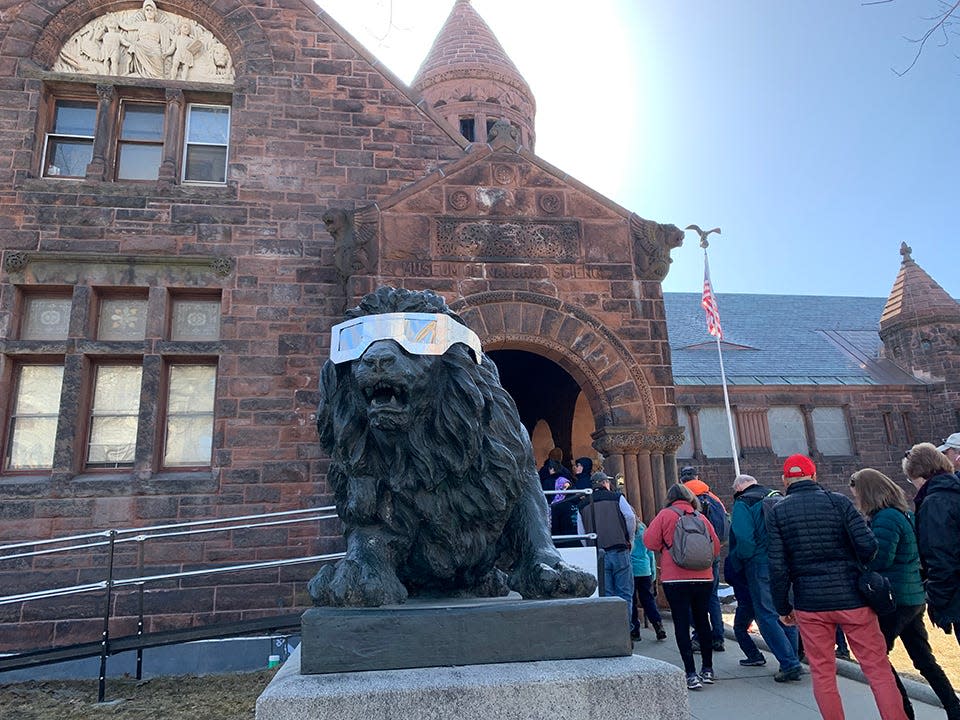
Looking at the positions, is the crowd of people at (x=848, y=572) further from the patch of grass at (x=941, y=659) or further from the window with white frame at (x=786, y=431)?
the window with white frame at (x=786, y=431)

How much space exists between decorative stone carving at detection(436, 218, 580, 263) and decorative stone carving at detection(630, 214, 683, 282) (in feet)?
2.49

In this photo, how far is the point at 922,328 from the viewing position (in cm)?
2072

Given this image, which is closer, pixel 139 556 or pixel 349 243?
pixel 139 556

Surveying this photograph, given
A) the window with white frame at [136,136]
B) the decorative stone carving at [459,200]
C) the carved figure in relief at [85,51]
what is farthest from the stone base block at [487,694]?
the carved figure in relief at [85,51]

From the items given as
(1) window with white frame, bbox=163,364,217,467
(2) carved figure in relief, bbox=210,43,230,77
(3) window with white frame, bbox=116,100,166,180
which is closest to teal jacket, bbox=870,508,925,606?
(1) window with white frame, bbox=163,364,217,467

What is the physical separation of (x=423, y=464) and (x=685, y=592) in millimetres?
3316

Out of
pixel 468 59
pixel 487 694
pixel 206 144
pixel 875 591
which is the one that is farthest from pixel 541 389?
pixel 487 694

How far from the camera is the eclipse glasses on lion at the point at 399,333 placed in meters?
2.35

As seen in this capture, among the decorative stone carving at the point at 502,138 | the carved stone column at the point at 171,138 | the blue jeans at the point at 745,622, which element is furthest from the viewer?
the carved stone column at the point at 171,138

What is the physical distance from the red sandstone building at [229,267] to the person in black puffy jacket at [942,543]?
344cm

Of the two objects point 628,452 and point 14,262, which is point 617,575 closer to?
point 628,452

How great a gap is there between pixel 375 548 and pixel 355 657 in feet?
1.31

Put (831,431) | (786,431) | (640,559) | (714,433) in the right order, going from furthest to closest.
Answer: (831,431)
(786,431)
(714,433)
(640,559)

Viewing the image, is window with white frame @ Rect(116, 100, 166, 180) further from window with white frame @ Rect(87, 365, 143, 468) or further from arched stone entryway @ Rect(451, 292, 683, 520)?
arched stone entryway @ Rect(451, 292, 683, 520)
